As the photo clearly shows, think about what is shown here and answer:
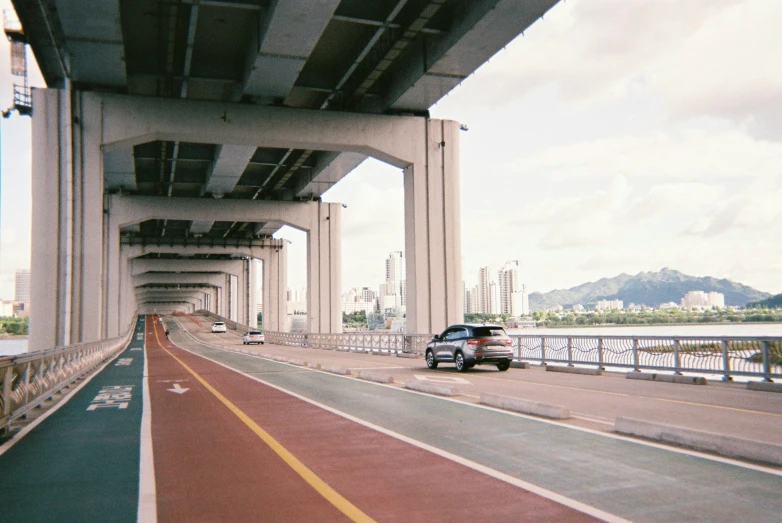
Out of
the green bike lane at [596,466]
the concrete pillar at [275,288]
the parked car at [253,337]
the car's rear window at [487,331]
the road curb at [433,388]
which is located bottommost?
the parked car at [253,337]

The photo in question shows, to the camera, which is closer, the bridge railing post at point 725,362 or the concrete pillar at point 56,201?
the bridge railing post at point 725,362

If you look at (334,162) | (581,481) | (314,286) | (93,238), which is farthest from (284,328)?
(581,481)

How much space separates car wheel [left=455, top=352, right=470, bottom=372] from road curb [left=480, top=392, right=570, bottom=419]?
9188mm

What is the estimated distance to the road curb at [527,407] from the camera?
1133 cm

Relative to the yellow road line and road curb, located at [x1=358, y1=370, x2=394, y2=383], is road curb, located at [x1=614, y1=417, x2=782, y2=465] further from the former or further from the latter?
road curb, located at [x1=358, y1=370, x2=394, y2=383]

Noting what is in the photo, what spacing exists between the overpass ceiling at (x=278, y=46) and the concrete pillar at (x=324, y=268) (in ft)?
75.4

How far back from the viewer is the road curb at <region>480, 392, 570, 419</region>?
1133 cm

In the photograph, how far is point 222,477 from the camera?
7367mm

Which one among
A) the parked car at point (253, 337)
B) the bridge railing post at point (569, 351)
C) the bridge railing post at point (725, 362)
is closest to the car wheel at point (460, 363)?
the bridge railing post at point (569, 351)

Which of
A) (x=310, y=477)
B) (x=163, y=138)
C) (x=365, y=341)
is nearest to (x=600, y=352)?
(x=310, y=477)

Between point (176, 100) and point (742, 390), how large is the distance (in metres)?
24.4

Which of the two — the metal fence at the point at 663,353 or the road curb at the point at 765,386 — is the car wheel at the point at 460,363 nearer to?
the metal fence at the point at 663,353

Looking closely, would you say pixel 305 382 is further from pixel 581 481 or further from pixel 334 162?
pixel 334 162

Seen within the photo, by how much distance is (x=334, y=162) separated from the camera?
138 ft
